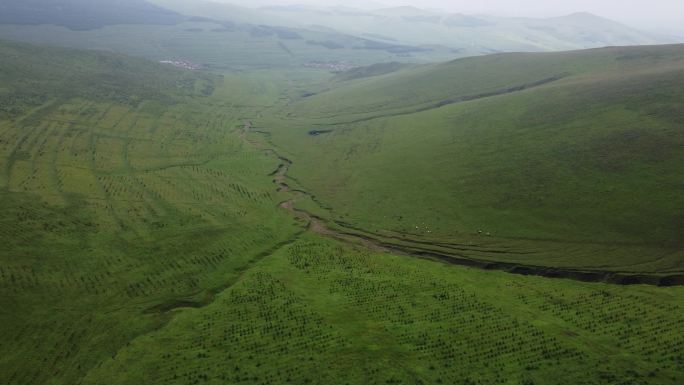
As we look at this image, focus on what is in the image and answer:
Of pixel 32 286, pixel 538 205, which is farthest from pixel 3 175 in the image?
pixel 538 205

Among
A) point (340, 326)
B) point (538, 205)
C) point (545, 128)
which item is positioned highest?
point (545, 128)

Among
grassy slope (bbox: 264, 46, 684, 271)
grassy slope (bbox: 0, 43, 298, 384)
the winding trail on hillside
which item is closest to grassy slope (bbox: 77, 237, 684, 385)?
the winding trail on hillside

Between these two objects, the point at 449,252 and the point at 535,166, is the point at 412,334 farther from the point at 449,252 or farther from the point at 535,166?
the point at 535,166

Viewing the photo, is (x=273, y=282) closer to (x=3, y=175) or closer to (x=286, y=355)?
(x=286, y=355)

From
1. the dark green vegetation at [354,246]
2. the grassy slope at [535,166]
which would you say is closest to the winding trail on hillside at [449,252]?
the dark green vegetation at [354,246]

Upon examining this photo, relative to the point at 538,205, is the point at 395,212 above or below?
below

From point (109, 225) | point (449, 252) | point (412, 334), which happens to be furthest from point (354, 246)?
point (109, 225)

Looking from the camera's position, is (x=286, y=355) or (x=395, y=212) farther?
(x=395, y=212)
